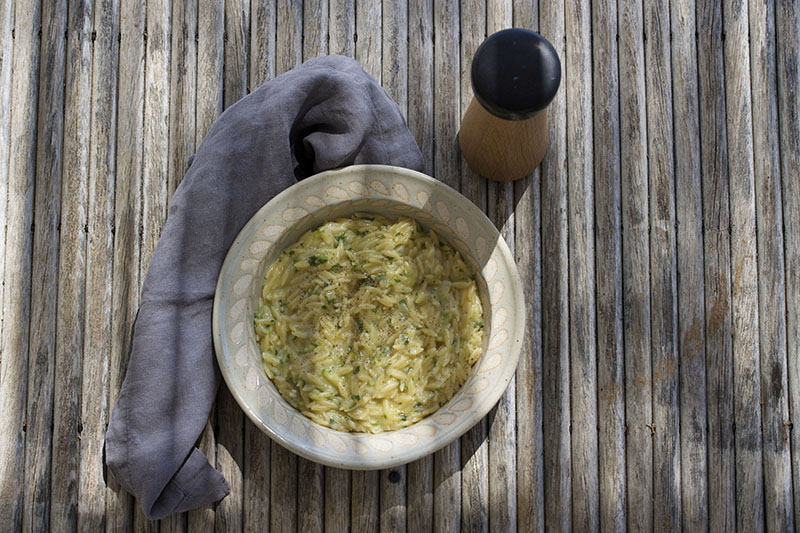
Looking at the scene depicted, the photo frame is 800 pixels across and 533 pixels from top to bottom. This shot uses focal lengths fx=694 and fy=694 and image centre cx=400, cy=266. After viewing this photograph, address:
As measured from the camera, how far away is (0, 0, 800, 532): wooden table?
191 cm

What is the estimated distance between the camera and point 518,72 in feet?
5.06

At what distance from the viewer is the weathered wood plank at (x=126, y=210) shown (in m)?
1.91

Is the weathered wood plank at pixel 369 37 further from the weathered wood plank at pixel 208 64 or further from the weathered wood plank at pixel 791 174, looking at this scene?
the weathered wood plank at pixel 791 174

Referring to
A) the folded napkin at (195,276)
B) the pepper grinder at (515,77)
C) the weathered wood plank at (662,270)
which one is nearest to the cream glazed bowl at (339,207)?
the folded napkin at (195,276)

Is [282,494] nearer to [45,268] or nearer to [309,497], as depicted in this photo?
[309,497]

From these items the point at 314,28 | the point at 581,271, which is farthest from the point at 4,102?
the point at 581,271

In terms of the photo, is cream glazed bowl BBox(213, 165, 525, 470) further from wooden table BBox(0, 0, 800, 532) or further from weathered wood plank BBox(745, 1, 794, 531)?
weathered wood plank BBox(745, 1, 794, 531)

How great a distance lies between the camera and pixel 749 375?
1969 mm

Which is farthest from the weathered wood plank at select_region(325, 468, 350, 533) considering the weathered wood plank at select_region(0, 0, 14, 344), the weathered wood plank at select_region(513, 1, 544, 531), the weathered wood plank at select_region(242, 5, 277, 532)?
the weathered wood plank at select_region(0, 0, 14, 344)

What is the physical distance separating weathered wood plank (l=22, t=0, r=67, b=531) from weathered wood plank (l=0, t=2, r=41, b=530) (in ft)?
0.06

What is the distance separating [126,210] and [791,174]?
1.90 m

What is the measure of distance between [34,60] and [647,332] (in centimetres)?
190

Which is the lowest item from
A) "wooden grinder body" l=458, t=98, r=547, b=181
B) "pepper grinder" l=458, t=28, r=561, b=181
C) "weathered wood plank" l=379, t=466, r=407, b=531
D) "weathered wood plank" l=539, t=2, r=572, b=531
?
"weathered wood plank" l=379, t=466, r=407, b=531

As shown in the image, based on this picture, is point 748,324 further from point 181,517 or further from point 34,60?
point 34,60
